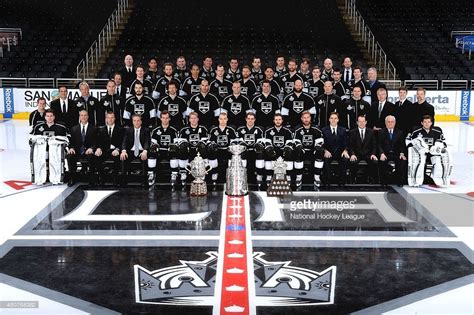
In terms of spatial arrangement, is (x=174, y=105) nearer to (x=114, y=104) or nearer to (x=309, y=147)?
(x=114, y=104)

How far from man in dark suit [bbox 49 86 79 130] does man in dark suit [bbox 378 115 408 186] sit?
17.8 ft

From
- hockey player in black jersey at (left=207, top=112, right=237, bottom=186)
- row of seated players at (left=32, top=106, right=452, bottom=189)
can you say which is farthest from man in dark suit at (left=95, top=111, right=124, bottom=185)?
hockey player in black jersey at (left=207, top=112, right=237, bottom=186)

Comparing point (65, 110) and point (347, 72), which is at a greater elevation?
point (347, 72)

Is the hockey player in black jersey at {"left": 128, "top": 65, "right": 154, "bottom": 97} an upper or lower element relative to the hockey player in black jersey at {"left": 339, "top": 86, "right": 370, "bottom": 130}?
upper

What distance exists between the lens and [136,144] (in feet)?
33.8

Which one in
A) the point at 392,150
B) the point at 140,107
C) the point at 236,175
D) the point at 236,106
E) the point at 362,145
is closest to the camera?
the point at 236,175

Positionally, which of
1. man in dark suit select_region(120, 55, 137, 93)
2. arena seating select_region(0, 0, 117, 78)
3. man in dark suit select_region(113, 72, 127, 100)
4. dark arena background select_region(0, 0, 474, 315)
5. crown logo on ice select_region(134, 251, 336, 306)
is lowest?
crown logo on ice select_region(134, 251, 336, 306)

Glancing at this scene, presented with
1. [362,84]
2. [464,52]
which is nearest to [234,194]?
[362,84]

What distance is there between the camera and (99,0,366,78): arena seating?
21.6 metres

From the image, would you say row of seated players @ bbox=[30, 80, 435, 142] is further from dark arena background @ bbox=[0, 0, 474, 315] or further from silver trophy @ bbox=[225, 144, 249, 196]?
silver trophy @ bbox=[225, 144, 249, 196]

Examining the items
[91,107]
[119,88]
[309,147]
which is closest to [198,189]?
[309,147]

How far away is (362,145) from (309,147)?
2.99 ft

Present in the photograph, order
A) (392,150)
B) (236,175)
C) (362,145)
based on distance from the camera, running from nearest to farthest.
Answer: (236,175) < (362,145) < (392,150)

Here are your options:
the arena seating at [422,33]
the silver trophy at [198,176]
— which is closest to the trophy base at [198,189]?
the silver trophy at [198,176]
